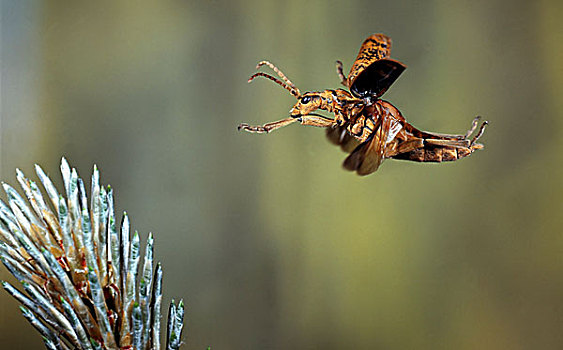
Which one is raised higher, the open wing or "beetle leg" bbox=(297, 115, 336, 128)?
"beetle leg" bbox=(297, 115, 336, 128)

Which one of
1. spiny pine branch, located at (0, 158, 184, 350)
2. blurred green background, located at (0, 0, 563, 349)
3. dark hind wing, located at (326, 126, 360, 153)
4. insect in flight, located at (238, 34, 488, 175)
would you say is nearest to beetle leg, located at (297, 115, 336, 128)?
insect in flight, located at (238, 34, 488, 175)

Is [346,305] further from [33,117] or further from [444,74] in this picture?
[33,117]

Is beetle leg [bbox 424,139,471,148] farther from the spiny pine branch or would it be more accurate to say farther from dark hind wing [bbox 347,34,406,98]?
the spiny pine branch

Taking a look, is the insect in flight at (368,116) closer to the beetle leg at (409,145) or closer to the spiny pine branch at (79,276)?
the beetle leg at (409,145)

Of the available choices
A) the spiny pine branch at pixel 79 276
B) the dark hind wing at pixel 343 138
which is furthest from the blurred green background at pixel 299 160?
the spiny pine branch at pixel 79 276

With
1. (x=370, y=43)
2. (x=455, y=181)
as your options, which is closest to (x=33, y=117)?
(x=370, y=43)

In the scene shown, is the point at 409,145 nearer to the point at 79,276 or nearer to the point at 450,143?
the point at 450,143

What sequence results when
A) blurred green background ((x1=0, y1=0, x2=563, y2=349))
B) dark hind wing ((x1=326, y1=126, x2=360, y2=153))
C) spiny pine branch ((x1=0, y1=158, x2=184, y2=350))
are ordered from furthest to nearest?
blurred green background ((x1=0, y1=0, x2=563, y2=349)) → dark hind wing ((x1=326, y1=126, x2=360, y2=153)) → spiny pine branch ((x1=0, y1=158, x2=184, y2=350))
